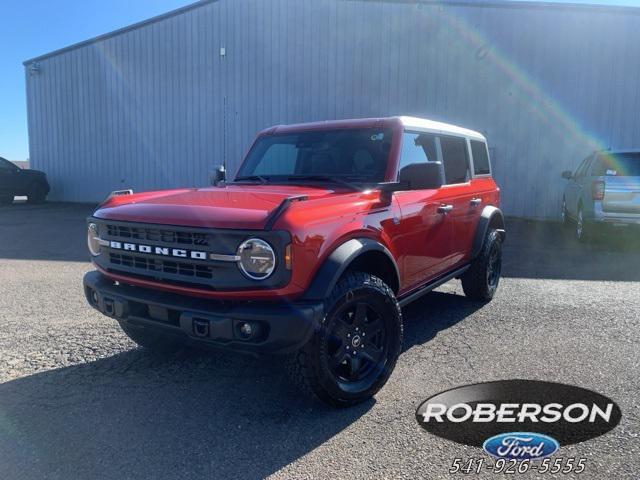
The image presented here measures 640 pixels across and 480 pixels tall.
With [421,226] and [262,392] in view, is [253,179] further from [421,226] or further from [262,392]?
[262,392]

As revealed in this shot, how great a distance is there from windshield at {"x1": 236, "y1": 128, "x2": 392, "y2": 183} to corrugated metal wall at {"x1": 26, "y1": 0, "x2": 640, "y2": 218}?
33.3ft

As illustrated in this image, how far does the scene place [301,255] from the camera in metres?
2.64

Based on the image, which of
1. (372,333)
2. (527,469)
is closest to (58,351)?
(372,333)

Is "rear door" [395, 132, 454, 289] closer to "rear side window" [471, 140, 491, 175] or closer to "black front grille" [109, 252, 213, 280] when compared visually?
"rear side window" [471, 140, 491, 175]

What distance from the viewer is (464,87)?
13.4 metres

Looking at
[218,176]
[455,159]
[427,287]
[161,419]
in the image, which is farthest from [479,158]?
[161,419]

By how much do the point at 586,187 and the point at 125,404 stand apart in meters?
Result: 8.77

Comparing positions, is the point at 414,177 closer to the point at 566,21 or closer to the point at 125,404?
the point at 125,404

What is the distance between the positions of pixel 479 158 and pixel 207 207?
3.59 meters

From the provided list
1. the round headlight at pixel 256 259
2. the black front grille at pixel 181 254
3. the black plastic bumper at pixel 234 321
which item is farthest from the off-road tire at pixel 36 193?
the round headlight at pixel 256 259

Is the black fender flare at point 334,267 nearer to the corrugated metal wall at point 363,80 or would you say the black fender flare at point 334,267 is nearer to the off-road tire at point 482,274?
the off-road tire at point 482,274

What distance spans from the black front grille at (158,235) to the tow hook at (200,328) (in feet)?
1.36

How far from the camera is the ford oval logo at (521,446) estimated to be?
100 inches

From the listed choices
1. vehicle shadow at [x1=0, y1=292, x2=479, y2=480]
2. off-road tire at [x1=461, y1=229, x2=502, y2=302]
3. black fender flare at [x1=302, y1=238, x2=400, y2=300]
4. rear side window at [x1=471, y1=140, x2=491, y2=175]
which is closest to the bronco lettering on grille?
black fender flare at [x1=302, y1=238, x2=400, y2=300]
